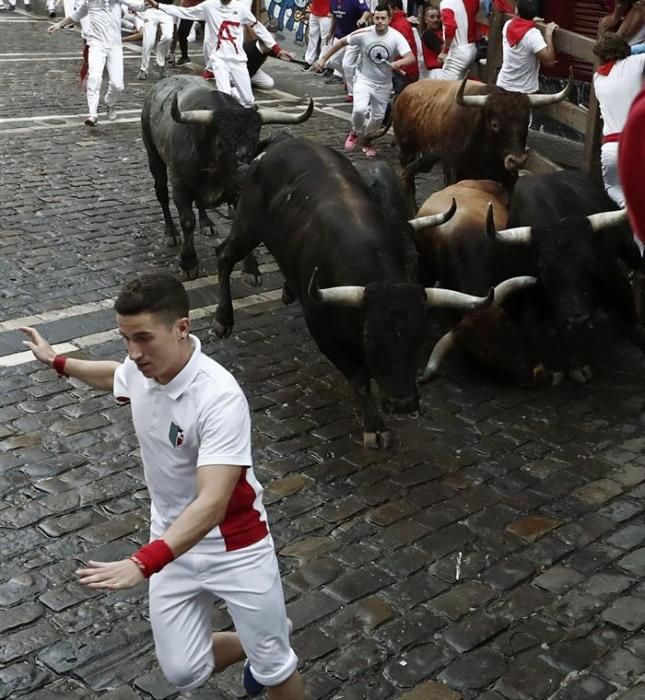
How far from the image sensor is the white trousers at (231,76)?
50.8 ft

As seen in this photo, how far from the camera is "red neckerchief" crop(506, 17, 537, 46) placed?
12.1 metres

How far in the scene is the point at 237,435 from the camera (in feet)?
12.6

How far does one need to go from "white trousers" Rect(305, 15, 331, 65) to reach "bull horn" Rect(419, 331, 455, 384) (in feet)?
45.4

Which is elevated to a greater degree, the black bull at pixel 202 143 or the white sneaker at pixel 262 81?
the black bull at pixel 202 143

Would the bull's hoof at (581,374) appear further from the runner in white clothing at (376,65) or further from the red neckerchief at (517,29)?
the runner in white clothing at (376,65)

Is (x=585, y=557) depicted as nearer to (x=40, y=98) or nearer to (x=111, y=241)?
(x=111, y=241)

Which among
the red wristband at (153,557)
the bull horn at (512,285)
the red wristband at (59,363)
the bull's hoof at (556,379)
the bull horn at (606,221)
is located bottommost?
the bull's hoof at (556,379)

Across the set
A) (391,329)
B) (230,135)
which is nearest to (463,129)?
(230,135)

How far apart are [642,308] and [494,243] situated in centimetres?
145

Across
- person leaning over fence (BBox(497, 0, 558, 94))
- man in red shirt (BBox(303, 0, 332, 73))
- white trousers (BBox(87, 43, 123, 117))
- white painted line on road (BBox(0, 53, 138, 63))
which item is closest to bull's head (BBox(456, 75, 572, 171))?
person leaning over fence (BBox(497, 0, 558, 94))

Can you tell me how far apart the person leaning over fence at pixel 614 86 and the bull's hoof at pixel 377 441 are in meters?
3.17

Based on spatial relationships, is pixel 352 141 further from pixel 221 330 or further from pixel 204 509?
pixel 204 509

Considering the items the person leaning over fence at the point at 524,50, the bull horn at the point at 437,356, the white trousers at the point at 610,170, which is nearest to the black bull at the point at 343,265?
the bull horn at the point at 437,356

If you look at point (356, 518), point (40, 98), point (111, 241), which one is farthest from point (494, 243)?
point (40, 98)
